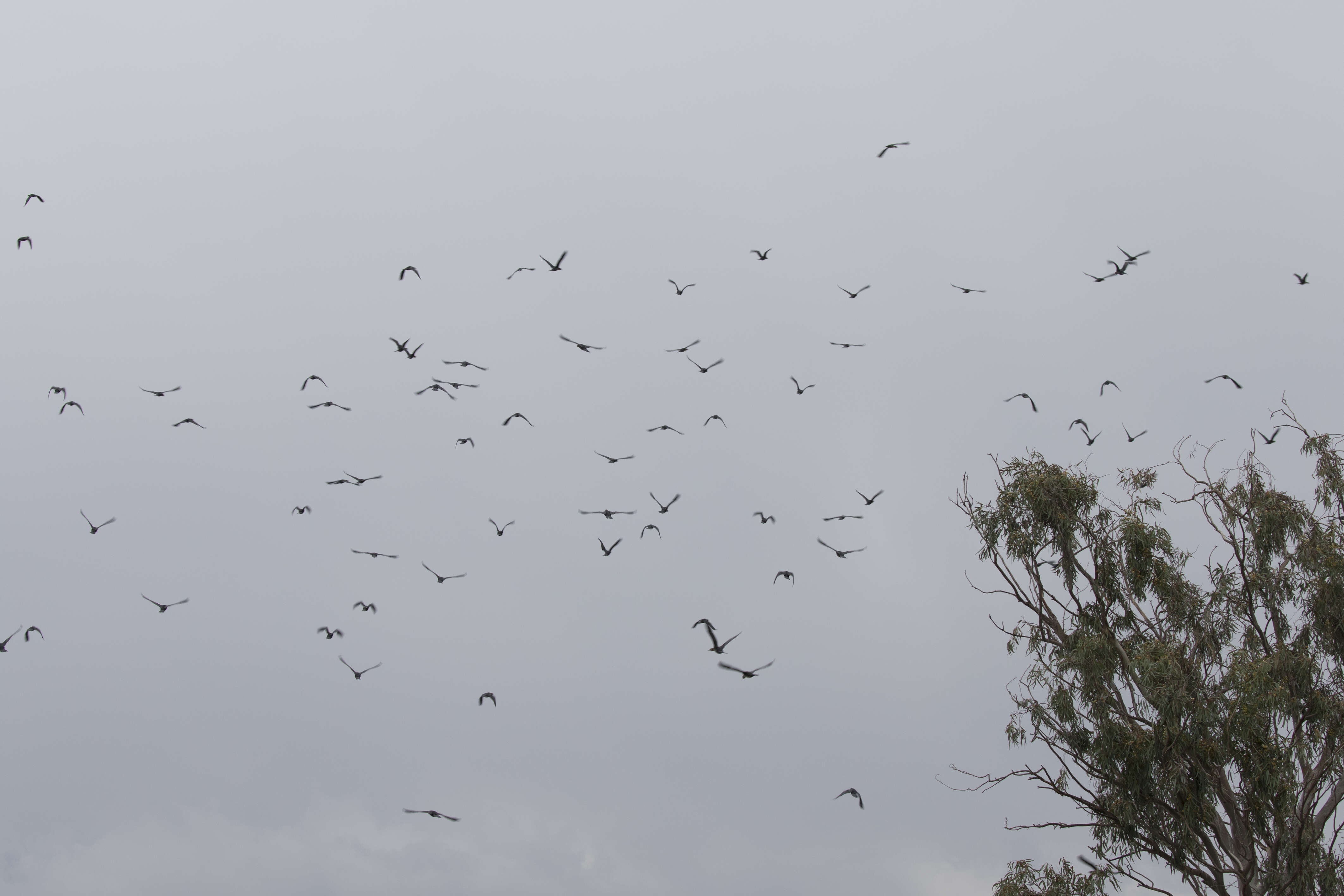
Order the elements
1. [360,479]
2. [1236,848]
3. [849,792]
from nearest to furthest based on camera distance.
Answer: [849,792]
[1236,848]
[360,479]

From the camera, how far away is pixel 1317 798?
17250 millimetres

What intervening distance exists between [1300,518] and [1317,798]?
17.2 feet

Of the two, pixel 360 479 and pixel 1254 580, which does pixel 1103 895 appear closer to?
pixel 1254 580

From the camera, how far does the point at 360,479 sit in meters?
23.2

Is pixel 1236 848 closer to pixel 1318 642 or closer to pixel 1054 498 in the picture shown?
pixel 1318 642

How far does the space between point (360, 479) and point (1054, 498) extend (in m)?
14.9

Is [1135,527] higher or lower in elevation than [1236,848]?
higher


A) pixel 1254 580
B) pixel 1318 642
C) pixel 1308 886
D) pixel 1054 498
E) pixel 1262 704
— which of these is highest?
pixel 1054 498

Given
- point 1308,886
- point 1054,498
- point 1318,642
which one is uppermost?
point 1054,498

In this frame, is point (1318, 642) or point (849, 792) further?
point (1318, 642)

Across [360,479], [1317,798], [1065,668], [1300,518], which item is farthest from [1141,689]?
[360,479]

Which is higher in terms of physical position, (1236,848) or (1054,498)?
(1054,498)

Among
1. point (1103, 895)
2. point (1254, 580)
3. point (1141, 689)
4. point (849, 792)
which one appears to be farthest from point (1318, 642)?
point (849, 792)

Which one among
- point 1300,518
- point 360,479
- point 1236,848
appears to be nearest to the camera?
point 1236,848
